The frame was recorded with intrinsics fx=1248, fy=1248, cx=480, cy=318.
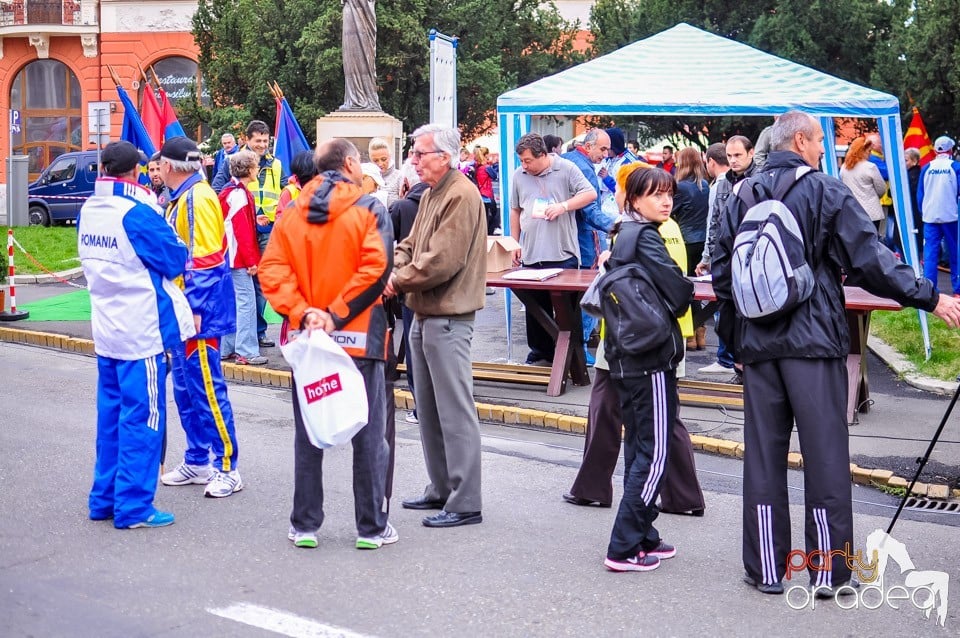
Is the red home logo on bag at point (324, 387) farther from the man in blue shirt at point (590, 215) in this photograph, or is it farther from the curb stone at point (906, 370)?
the curb stone at point (906, 370)

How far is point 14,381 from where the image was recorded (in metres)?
10.5

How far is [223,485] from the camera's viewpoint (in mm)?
6855

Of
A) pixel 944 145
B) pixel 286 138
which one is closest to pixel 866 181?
pixel 944 145

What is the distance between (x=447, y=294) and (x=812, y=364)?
1.92 meters

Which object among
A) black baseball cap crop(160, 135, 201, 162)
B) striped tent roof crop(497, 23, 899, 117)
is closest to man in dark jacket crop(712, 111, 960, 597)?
black baseball cap crop(160, 135, 201, 162)

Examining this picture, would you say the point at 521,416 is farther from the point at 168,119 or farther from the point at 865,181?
the point at 865,181

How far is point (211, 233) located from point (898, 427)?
4.85 m

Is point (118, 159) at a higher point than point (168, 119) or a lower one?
lower

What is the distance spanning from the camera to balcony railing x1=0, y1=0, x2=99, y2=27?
3972 cm

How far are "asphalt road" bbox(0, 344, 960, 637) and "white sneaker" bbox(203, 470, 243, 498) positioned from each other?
0.17ft

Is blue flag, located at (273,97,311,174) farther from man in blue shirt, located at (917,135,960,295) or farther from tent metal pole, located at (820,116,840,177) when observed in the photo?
man in blue shirt, located at (917,135,960,295)

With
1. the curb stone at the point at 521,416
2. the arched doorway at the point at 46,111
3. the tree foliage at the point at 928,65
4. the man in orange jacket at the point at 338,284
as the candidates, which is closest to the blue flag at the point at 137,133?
the curb stone at the point at 521,416

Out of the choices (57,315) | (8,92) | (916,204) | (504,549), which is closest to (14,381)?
(57,315)

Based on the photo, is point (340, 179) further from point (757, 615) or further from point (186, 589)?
point (757, 615)
